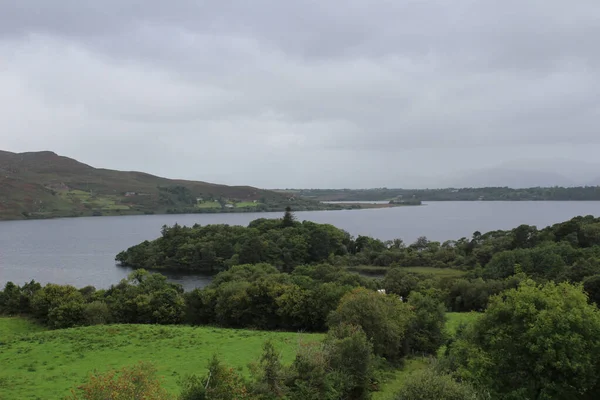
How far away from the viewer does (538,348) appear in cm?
1577

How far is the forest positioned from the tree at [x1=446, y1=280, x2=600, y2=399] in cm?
5

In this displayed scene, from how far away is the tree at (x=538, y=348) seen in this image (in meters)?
15.7

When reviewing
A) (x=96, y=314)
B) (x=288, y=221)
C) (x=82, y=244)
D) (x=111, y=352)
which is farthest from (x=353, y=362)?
(x=82, y=244)

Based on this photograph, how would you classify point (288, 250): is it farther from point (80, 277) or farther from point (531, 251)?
point (531, 251)

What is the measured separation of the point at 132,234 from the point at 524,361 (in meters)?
147

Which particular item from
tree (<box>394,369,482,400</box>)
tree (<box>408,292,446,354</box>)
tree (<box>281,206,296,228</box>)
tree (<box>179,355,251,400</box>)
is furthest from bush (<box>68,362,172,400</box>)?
tree (<box>281,206,296,228</box>)

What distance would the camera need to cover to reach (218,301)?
1547 inches

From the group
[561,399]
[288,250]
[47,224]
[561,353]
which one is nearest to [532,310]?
[561,353]

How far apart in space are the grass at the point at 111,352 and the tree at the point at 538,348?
455 inches

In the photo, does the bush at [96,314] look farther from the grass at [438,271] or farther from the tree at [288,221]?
the tree at [288,221]

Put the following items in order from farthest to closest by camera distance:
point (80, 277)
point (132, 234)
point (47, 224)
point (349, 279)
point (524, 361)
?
point (47, 224), point (132, 234), point (80, 277), point (349, 279), point (524, 361)

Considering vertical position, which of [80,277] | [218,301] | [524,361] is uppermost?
[524,361]

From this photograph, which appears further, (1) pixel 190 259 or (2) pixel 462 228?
(2) pixel 462 228

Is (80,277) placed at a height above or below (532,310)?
below
